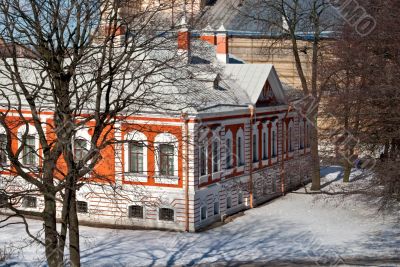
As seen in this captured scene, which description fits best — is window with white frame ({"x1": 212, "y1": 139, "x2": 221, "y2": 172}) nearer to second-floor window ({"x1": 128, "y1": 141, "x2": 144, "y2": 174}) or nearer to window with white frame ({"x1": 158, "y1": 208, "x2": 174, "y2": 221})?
window with white frame ({"x1": 158, "y1": 208, "x2": 174, "y2": 221})

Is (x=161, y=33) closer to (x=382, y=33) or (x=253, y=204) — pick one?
(x=382, y=33)

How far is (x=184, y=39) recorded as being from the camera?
16.9m

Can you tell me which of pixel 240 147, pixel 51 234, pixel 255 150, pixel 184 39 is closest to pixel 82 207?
pixel 240 147

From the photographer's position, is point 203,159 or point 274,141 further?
point 274,141

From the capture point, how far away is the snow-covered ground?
A: 2116 centimetres

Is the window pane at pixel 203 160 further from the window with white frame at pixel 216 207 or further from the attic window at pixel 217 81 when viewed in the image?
the attic window at pixel 217 81

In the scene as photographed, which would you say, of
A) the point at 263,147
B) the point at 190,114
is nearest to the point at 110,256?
the point at 190,114

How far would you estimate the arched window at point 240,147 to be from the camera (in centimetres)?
2853

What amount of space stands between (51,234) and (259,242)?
10.9 metres

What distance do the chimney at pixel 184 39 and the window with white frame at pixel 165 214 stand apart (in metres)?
8.98

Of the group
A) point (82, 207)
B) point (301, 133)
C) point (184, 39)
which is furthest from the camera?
point (301, 133)

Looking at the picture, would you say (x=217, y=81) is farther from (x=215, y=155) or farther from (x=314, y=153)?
(x=314, y=153)

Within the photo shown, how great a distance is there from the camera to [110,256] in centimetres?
2128

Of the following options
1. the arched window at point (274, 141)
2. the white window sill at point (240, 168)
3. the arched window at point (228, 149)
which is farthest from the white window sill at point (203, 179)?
the arched window at point (274, 141)
